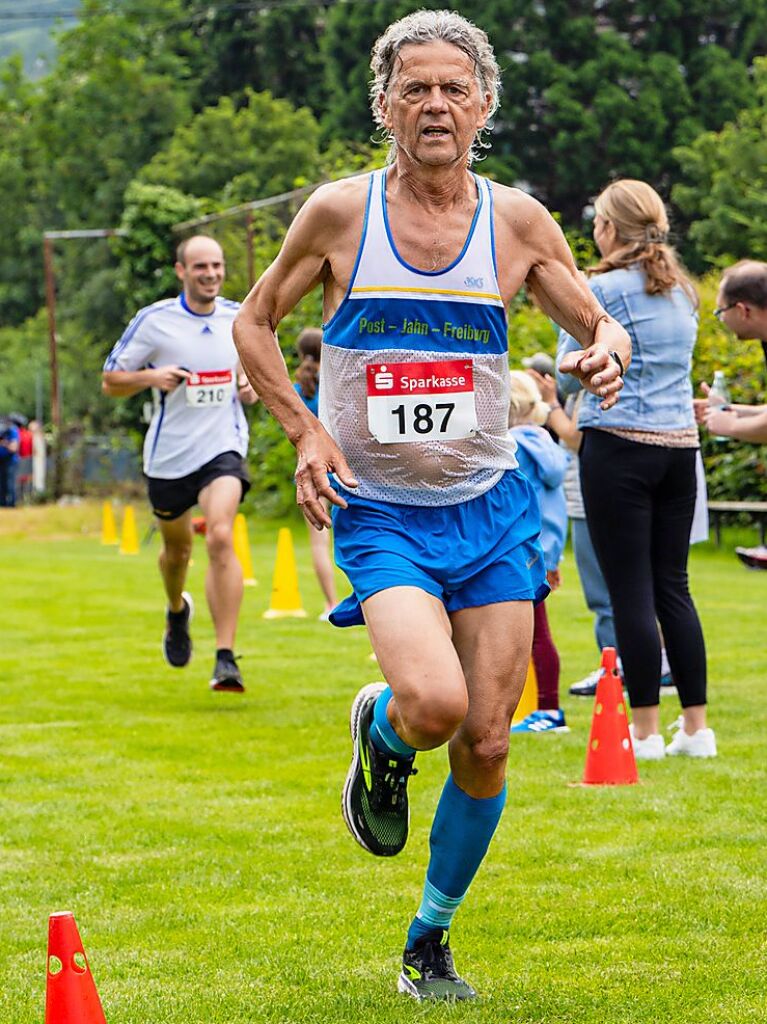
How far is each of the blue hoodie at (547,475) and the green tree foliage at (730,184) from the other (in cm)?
3055

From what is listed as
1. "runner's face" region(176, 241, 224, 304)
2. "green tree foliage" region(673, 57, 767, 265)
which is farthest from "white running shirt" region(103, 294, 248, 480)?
"green tree foliage" region(673, 57, 767, 265)

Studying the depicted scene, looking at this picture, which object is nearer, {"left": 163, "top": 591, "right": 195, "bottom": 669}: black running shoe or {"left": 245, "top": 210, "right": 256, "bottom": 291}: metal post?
{"left": 163, "top": 591, "right": 195, "bottom": 669}: black running shoe

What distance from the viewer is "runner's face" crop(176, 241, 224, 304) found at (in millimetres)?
9352

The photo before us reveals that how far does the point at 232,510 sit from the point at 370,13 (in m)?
43.2

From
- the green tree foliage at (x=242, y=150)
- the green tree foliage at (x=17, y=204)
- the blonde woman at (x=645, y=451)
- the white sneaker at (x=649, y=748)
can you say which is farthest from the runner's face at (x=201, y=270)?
the green tree foliage at (x=17, y=204)

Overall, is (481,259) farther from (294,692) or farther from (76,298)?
(76,298)

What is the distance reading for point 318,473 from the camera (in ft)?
13.3

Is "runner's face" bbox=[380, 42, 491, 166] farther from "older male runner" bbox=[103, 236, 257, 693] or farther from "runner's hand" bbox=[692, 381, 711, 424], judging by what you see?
"older male runner" bbox=[103, 236, 257, 693]

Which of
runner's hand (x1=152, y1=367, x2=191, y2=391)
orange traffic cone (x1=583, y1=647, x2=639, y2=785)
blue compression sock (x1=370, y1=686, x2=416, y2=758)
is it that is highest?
blue compression sock (x1=370, y1=686, x2=416, y2=758)

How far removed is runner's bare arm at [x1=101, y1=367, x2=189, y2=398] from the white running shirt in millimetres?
65

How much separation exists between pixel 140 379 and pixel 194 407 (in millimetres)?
353

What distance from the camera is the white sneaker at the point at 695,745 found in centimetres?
722

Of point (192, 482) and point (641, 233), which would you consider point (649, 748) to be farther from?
point (192, 482)

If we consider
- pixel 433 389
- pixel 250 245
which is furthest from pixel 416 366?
pixel 250 245
